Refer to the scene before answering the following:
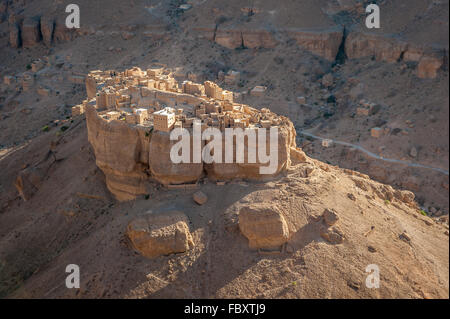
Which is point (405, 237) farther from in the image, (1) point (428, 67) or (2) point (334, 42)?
(2) point (334, 42)

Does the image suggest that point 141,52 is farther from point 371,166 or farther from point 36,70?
point 371,166

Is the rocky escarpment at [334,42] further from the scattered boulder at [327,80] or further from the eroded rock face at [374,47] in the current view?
the scattered boulder at [327,80]

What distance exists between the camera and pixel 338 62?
207 ft

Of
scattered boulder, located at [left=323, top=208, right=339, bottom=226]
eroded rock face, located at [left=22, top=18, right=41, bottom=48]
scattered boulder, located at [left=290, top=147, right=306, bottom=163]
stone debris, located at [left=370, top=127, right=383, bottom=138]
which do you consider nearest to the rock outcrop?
scattered boulder, located at [left=290, top=147, right=306, bottom=163]

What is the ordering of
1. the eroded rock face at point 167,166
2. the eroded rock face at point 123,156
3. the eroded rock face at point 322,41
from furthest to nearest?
the eroded rock face at point 322,41, the eroded rock face at point 123,156, the eroded rock face at point 167,166

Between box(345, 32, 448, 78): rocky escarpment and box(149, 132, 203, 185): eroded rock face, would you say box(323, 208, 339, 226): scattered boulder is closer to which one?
box(149, 132, 203, 185): eroded rock face

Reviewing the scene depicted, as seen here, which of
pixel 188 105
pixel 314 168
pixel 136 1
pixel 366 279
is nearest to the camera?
pixel 366 279

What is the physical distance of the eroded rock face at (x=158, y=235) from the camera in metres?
24.3

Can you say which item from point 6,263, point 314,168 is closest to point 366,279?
point 314,168

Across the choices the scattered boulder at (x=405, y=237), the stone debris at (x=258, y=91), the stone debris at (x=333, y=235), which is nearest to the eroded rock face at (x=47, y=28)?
the stone debris at (x=258, y=91)

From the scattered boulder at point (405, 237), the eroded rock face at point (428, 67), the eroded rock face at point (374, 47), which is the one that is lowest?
the scattered boulder at point (405, 237)

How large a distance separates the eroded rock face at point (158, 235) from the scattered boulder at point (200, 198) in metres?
2.12

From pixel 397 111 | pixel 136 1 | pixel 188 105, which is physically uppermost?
pixel 136 1

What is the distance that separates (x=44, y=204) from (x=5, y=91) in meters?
37.2
